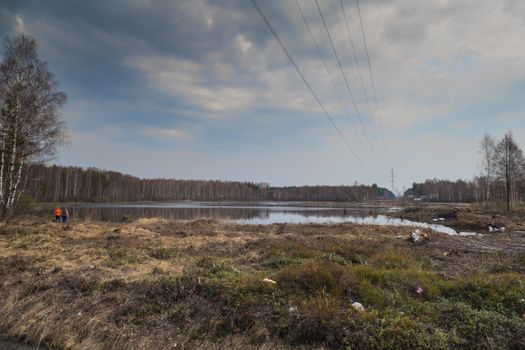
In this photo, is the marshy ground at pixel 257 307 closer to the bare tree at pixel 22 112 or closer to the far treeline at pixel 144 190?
the bare tree at pixel 22 112

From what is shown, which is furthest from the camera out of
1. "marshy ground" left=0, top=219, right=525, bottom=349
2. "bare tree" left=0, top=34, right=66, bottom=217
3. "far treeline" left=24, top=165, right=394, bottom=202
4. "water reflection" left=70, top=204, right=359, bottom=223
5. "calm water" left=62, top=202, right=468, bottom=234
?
"far treeline" left=24, top=165, right=394, bottom=202

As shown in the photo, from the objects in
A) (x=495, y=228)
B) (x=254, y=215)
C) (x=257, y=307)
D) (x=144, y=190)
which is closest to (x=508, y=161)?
(x=495, y=228)

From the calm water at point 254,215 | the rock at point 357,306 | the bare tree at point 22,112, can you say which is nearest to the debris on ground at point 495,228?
the calm water at point 254,215

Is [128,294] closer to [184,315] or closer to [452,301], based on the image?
[184,315]

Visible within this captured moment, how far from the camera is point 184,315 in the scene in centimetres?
599

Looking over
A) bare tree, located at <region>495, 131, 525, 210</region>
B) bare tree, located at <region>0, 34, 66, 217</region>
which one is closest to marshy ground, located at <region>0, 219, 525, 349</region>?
bare tree, located at <region>0, 34, 66, 217</region>

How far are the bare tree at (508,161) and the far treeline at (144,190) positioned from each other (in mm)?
69169

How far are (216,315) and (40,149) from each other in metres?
20.2

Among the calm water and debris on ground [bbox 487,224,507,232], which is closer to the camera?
debris on ground [bbox 487,224,507,232]

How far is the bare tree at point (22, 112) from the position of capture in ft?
60.7

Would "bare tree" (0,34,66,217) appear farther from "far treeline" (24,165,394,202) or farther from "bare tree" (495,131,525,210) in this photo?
"bare tree" (495,131,525,210)

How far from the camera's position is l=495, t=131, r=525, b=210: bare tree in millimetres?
41331

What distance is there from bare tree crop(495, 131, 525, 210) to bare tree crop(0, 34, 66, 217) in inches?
2032

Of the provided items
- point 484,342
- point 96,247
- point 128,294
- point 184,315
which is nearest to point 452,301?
point 484,342
